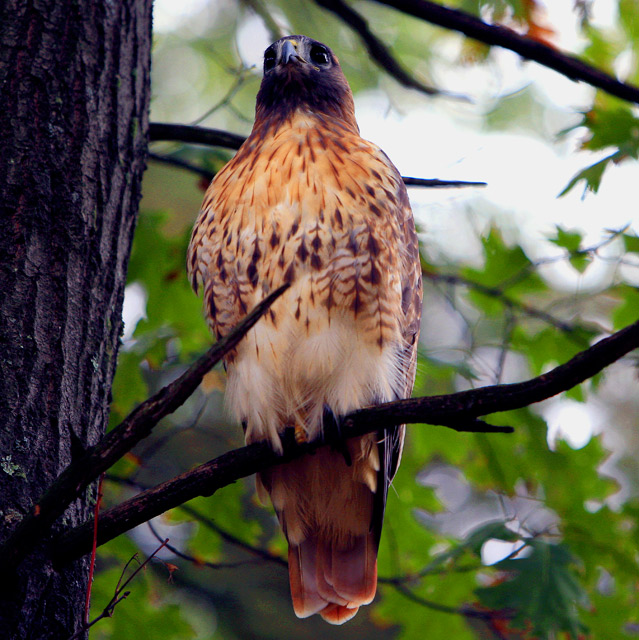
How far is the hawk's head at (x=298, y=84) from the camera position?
319cm

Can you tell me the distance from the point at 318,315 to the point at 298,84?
127 centimetres

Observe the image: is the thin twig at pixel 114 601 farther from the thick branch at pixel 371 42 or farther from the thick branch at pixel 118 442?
the thick branch at pixel 371 42

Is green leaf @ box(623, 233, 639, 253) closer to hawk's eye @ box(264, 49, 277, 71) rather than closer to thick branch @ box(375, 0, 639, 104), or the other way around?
thick branch @ box(375, 0, 639, 104)

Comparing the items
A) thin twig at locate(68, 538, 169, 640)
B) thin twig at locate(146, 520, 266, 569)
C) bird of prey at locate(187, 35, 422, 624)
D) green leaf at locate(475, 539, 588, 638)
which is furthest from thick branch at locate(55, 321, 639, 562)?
green leaf at locate(475, 539, 588, 638)

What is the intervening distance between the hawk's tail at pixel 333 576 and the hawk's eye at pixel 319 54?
6.93ft

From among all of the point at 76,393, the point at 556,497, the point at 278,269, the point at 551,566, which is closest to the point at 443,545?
the point at 556,497

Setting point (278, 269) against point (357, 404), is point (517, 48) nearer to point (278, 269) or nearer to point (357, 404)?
point (278, 269)

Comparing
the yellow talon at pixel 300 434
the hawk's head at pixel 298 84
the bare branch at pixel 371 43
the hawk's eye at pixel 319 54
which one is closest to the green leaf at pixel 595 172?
the bare branch at pixel 371 43

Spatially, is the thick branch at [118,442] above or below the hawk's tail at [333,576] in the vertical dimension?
below

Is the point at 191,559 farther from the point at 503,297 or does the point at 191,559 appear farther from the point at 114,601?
the point at 503,297

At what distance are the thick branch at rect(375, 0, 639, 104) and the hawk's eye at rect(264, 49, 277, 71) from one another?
0.71 metres

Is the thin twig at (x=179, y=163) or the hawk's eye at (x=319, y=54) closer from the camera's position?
the thin twig at (x=179, y=163)

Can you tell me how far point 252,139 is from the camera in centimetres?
304

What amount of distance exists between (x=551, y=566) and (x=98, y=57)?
2.49 meters
